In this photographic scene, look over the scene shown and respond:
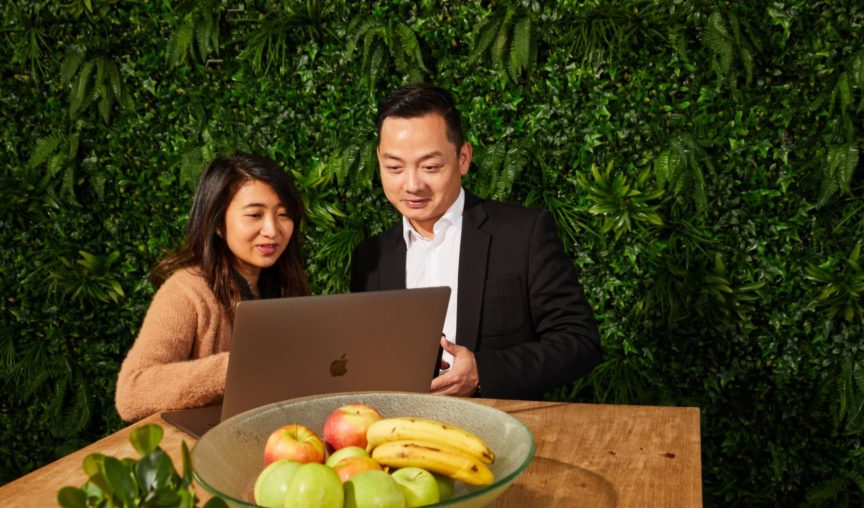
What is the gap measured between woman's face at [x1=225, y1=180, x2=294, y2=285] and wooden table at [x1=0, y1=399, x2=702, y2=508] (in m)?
0.61

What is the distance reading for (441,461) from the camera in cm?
103

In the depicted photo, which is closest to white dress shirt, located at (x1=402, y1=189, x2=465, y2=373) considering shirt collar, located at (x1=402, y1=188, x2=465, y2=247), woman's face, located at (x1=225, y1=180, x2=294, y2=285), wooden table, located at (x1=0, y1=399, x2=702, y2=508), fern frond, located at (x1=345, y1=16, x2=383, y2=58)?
shirt collar, located at (x1=402, y1=188, x2=465, y2=247)

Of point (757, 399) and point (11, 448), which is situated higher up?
point (757, 399)

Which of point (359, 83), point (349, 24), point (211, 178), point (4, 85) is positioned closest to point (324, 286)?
point (359, 83)

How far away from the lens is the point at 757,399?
11.0ft

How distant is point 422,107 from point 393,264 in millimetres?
592

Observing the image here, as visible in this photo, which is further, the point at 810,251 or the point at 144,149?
the point at 144,149

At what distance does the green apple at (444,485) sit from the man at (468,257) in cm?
119

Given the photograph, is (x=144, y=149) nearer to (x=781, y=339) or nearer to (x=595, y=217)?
(x=595, y=217)

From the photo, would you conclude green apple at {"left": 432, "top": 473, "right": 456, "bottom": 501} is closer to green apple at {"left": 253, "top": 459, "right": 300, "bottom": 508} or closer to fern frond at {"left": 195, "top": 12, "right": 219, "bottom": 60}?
green apple at {"left": 253, "top": 459, "right": 300, "bottom": 508}

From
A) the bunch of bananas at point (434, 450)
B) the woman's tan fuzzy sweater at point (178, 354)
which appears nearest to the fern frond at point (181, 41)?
the woman's tan fuzzy sweater at point (178, 354)

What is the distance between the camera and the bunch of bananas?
1.02m

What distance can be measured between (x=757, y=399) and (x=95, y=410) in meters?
3.39

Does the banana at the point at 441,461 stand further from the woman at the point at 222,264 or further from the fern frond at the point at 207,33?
the fern frond at the point at 207,33
